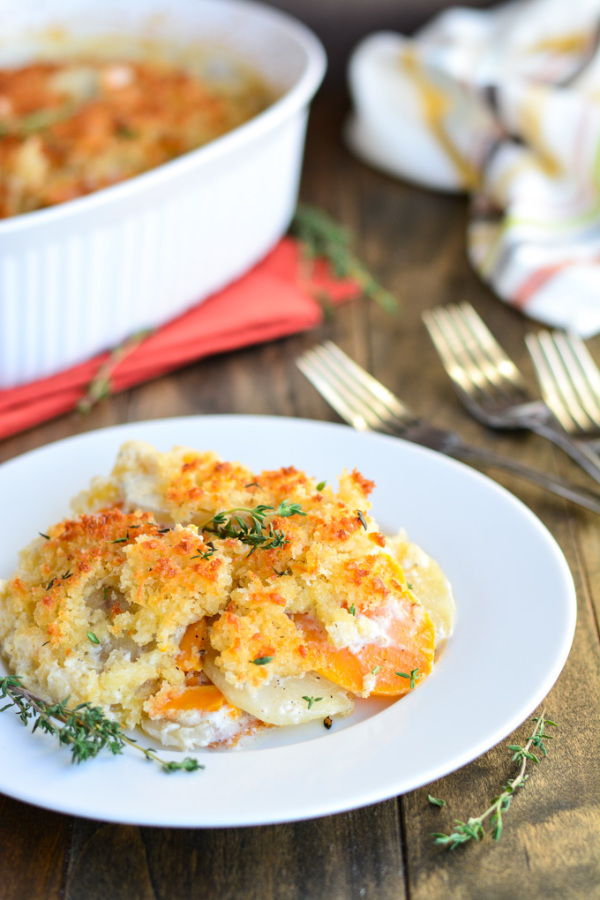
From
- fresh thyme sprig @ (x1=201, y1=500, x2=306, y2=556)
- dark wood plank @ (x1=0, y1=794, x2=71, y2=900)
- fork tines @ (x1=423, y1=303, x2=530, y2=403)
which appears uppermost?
fresh thyme sprig @ (x1=201, y1=500, x2=306, y2=556)

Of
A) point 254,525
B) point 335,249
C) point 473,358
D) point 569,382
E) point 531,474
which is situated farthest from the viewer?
point 335,249

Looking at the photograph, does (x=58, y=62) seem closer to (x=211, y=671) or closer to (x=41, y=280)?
(x=41, y=280)

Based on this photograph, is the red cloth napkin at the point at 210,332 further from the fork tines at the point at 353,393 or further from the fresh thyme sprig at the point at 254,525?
the fresh thyme sprig at the point at 254,525

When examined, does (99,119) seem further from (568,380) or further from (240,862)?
(240,862)

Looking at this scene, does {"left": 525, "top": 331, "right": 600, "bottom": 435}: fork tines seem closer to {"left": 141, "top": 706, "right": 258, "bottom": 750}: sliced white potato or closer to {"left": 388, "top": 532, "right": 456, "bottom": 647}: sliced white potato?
{"left": 388, "top": 532, "right": 456, "bottom": 647}: sliced white potato

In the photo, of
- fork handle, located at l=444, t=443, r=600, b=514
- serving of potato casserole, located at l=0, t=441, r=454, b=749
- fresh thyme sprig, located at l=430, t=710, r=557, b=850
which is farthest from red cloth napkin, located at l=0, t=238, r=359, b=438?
fresh thyme sprig, located at l=430, t=710, r=557, b=850

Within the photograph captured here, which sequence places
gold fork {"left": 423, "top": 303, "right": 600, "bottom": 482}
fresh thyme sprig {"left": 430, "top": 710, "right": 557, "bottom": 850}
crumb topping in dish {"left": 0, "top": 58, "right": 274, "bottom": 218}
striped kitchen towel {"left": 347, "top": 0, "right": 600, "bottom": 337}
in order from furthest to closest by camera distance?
1. striped kitchen towel {"left": 347, "top": 0, "right": 600, "bottom": 337}
2. crumb topping in dish {"left": 0, "top": 58, "right": 274, "bottom": 218}
3. gold fork {"left": 423, "top": 303, "right": 600, "bottom": 482}
4. fresh thyme sprig {"left": 430, "top": 710, "right": 557, "bottom": 850}

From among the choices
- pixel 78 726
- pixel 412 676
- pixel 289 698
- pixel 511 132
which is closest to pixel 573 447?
pixel 412 676
